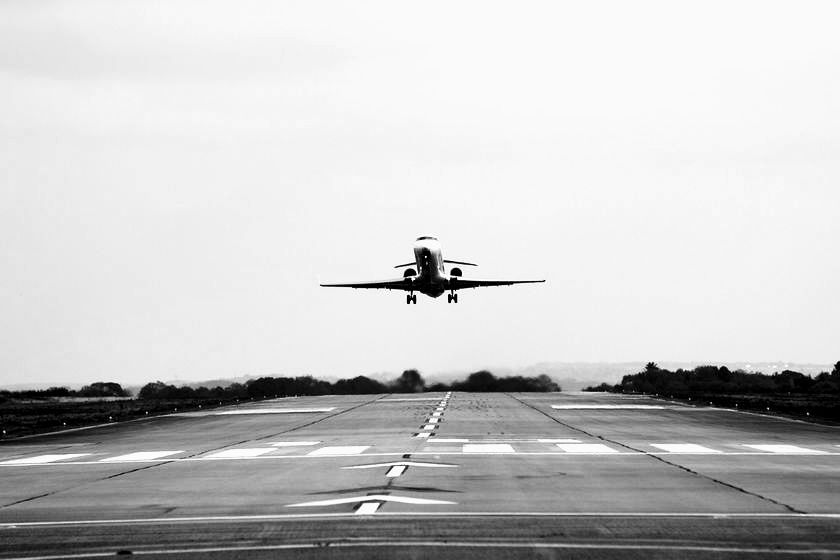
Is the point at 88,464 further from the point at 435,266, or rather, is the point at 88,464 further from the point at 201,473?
the point at 435,266

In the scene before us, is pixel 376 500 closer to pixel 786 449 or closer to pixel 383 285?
pixel 786 449

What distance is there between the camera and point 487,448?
109ft

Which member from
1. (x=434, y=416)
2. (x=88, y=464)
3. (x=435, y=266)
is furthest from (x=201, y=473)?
(x=435, y=266)

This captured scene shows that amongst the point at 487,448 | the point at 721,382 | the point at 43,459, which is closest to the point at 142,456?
the point at 43,459

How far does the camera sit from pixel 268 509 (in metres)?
18.2

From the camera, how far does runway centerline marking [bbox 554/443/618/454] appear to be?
31.8 meters

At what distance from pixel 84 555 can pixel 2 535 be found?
277 centimetres

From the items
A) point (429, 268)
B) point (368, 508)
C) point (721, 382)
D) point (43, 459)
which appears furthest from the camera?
point (721, 382)

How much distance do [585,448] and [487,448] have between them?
9.57ft

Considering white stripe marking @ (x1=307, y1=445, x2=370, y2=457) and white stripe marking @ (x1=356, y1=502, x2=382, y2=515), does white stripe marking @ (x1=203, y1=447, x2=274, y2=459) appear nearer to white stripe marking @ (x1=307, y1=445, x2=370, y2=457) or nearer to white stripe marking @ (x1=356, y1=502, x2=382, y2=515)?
white stripe marking @ (x1=307, y1=445, x2=370, y2=457)

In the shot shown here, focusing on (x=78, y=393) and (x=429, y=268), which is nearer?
(x=429, y=268)

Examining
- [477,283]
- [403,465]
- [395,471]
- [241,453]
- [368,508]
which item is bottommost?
[368,508]

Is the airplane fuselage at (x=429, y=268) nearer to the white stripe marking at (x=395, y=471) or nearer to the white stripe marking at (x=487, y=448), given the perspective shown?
A: the white stripe marking at (x=487, y=448)

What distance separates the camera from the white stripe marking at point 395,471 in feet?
77.7
